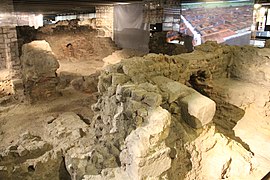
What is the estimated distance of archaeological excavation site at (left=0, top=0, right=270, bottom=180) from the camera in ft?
9.37

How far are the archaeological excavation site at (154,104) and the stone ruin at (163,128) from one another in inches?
0.6

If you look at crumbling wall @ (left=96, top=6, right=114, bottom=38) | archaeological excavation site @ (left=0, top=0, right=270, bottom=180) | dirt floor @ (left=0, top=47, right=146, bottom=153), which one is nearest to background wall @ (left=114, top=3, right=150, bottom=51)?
archaeological excavation site @ (left=0, top=0, right=270, bottom=180)

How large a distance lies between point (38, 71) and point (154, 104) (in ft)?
17.4

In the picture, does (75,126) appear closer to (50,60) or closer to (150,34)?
(50,60)

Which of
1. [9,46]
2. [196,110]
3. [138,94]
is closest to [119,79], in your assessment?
[138,94]

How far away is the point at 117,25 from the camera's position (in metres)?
12.2

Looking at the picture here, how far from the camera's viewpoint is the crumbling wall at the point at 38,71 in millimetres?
7012

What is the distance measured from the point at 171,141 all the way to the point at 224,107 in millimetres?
2563

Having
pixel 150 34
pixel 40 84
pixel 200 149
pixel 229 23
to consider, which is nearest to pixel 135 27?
pixel 150 34

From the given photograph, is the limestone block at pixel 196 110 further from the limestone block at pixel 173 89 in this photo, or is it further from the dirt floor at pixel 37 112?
the dirt floor at pixel 37 112

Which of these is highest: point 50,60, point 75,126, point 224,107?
point 50,60

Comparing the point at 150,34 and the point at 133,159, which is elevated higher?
the point at 150,34

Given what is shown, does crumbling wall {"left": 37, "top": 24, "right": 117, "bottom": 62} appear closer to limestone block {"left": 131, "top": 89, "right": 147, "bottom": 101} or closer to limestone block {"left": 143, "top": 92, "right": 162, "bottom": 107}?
limestone block {"left": 131, "top": 89, "right": 147, "bottom": 101}

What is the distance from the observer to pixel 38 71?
6.97 m
